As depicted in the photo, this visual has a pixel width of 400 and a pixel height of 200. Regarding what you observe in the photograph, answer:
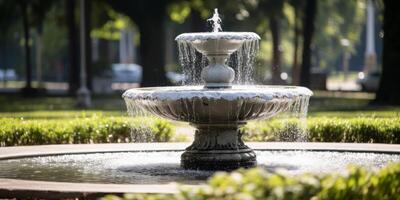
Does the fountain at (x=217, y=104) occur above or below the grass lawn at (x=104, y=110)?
above

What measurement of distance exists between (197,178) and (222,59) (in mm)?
1716

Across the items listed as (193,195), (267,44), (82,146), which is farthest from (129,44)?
(193,195)

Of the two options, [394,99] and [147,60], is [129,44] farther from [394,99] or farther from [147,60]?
[394,99]

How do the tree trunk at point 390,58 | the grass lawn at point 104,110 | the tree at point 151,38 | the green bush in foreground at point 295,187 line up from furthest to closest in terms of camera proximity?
1. the tree at point 151,38
2. the tree trunk at point 390,58
3. the grass lawn at point 104,110
4. the green bush in foreground at point 295,187

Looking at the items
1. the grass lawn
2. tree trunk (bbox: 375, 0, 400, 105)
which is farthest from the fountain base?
tree trunk (bbox: 375, 0, 400, 105)

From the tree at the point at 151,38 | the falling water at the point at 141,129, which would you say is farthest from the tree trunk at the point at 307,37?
the falling water at the point at 141,129

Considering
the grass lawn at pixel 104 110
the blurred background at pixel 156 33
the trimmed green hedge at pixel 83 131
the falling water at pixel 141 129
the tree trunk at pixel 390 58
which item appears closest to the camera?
the falling water at pixel 141 129

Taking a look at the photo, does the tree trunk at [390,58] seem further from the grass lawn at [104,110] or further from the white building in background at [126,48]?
the white building in background at [126,48]

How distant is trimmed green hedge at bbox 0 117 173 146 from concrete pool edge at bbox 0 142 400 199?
1.49 meters

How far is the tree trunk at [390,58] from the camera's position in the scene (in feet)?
100

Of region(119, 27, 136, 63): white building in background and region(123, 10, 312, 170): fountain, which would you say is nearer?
region(123, 10, 312, 170): fountain

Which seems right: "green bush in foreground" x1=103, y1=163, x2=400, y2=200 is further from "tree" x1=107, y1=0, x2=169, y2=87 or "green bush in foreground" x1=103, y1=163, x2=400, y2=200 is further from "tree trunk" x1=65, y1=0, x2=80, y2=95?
"tree trunk" x1=65, y1=0, x2=80, y2=95

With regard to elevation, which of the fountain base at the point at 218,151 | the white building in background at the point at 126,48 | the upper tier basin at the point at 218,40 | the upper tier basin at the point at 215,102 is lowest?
the fountain base at the point at 218,151

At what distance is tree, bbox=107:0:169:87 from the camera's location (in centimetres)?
3984
